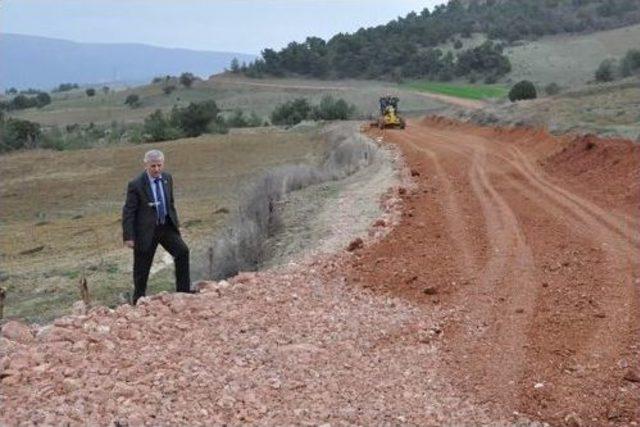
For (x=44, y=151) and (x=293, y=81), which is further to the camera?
(x=293, y=81)

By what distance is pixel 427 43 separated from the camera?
96688mm

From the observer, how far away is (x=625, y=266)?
8.46m

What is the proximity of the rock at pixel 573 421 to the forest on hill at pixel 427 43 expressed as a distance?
258 feet

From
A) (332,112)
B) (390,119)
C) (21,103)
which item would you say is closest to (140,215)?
(390,119)

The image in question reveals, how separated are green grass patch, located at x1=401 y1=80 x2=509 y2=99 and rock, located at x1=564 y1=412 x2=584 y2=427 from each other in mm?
57647

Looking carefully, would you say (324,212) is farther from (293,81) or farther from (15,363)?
(293,81)

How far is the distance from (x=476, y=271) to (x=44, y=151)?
41.1 metres

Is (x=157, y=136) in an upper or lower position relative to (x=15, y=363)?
lower

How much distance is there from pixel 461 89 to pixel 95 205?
5245 centimetres

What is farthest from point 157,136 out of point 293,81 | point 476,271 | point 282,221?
point 293,81

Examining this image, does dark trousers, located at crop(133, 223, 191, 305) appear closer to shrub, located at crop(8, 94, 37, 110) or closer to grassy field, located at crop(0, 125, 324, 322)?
grassy field, located at crop(0, 125, 324, 322)

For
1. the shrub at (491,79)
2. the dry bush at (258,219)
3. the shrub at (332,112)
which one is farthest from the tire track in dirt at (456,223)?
the shrub at (491,79)

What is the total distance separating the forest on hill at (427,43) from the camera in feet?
287

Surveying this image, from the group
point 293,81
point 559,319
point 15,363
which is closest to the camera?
point 15,363
